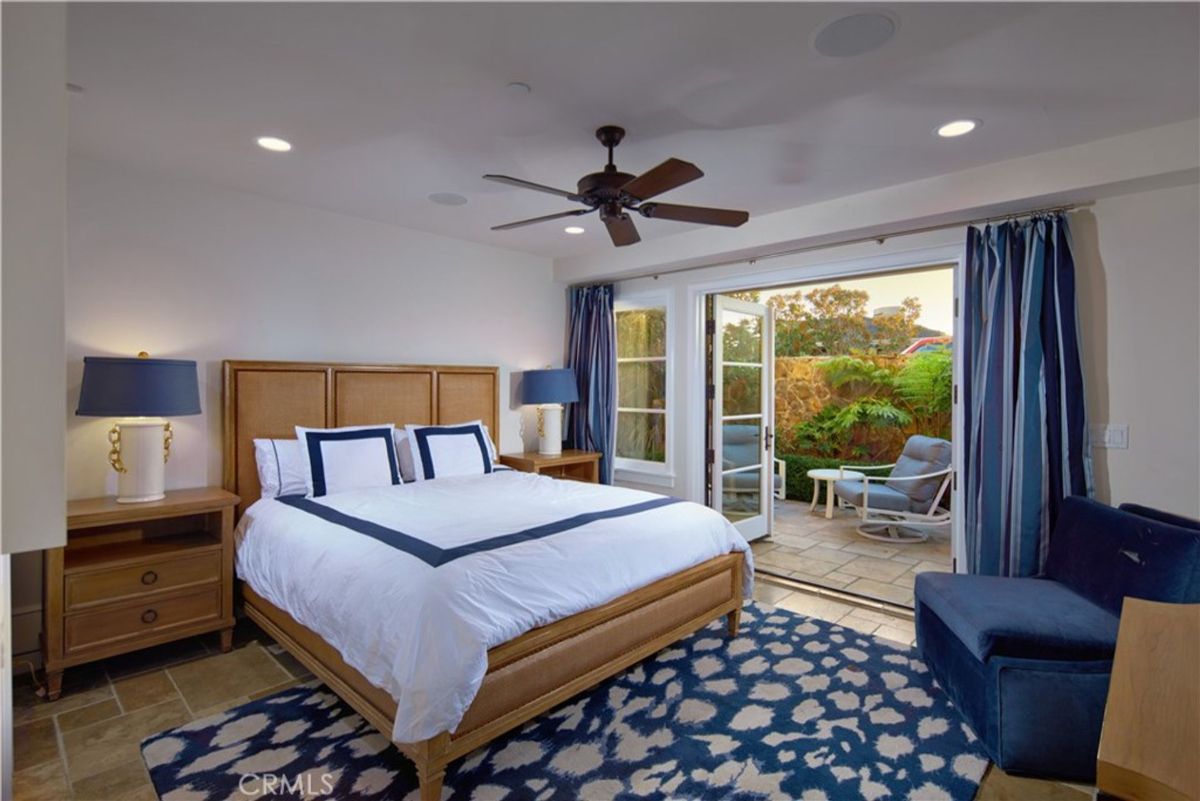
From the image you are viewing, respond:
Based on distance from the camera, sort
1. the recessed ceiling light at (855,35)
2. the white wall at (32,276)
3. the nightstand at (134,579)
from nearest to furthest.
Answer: the white wall at (32,276)
the recessed ceiling light at (855,35)
the nightstand at (134,579)

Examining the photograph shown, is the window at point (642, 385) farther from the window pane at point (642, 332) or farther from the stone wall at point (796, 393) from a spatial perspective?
the stone wall at point (796, 393)

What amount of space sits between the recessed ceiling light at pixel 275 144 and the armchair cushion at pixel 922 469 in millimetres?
5183

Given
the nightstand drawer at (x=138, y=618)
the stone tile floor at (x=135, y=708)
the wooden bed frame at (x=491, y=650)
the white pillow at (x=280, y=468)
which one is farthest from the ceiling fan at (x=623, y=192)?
the nightstand drawer at (x=138, y=618)

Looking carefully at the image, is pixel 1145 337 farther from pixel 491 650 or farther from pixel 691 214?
pixel 491 650

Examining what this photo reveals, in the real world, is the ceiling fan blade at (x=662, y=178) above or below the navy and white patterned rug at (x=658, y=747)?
above

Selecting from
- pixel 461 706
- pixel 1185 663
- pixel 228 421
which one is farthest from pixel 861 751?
pixel 228 421

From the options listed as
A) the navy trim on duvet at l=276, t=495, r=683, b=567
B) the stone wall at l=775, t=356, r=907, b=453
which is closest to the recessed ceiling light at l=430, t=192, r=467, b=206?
the navy trim on duvet at l=276, t=495, r=683, b=567

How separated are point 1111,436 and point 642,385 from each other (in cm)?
311

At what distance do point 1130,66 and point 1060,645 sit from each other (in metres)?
2.05

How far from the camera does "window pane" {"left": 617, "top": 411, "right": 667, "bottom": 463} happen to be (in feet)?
16.1

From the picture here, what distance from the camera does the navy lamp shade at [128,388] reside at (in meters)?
2.70

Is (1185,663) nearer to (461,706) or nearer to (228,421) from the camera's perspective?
(461,706)

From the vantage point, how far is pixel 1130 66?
79.4 inches

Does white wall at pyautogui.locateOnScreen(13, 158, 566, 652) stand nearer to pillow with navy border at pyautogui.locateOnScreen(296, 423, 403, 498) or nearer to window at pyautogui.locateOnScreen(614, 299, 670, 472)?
pillow with navy border at pyautogui.locateOnScreen(296, 423, 403, 498)
